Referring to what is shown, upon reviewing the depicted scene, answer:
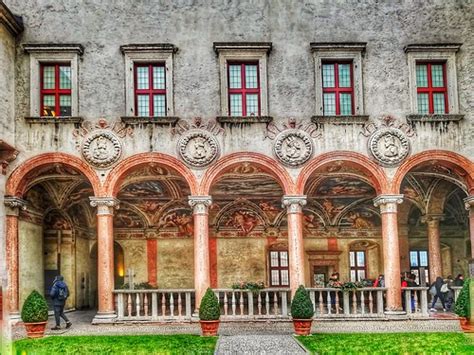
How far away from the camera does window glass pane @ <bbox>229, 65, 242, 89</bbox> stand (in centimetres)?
1923

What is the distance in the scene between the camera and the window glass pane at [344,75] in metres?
19.3

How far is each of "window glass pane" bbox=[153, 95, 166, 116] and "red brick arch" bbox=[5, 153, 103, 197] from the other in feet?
9.00

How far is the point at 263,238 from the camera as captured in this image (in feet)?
84.3

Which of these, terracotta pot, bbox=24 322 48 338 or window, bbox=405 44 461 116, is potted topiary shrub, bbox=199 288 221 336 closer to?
terracotta pot, bbox=24 322 48 338


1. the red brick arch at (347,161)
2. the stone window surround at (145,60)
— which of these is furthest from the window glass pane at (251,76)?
the red brick arch at (347,161)

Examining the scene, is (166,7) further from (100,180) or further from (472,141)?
(472,141)

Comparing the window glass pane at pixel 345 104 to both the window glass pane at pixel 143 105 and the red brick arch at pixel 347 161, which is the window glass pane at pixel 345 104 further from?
the window glass pane at pixel 143 105

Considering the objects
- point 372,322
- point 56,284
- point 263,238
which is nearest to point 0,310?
point 56,284

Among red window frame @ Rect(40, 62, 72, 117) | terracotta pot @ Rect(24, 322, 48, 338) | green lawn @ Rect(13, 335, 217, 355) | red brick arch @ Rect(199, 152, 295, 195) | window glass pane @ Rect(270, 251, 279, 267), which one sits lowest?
green lawn @ Rect(13, 335, 217, 355)

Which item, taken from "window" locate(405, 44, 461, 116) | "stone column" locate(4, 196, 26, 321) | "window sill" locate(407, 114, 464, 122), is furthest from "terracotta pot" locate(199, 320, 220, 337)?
"window" locate(405, 44, 461, 116)

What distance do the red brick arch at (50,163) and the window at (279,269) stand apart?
9836 millimetres

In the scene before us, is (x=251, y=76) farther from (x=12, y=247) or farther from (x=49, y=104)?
(x=12, y=247)

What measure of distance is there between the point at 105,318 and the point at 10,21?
934cm

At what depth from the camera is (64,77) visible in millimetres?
19031
